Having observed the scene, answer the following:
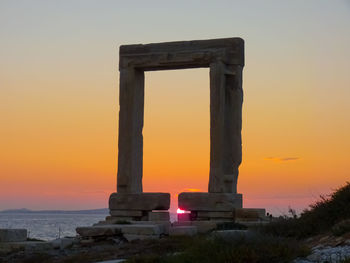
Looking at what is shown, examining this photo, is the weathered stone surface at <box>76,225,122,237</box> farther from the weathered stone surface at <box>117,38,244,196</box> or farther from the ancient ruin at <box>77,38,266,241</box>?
the weathered stone surface at <box>117,38,244,196</box>

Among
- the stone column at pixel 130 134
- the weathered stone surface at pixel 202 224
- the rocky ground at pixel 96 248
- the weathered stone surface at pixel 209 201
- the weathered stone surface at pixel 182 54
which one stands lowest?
the rocky ground at pixel 96 248

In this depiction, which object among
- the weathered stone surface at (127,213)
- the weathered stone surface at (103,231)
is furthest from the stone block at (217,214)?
the weathered stone surface at (103,231)

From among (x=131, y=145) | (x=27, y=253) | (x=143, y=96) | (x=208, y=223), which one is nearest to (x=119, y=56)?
(x=143, y=96)

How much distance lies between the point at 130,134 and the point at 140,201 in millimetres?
2064

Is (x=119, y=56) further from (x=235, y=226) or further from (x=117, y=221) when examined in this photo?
(x=235, y=226)

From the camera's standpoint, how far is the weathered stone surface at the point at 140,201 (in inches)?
803

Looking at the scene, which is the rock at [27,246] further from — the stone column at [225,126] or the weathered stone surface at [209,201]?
the stone column at [225,126]

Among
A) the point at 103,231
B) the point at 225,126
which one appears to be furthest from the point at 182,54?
the point at 103,231

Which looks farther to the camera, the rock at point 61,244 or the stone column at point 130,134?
the stone column at point 130,134

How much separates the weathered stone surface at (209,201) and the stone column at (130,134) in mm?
1728

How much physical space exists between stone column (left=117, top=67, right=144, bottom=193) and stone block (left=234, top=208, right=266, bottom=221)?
3.46 metres

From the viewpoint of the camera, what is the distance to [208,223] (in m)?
19.0

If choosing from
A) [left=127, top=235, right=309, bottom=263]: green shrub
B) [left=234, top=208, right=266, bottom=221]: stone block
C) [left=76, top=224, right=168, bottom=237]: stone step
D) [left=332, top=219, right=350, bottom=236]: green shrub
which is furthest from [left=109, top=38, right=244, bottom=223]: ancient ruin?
[left=127, top=235, right=309, bottom=263]: green shrub

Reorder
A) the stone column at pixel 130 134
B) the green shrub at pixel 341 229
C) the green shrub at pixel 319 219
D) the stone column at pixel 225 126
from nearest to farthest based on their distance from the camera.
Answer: the green shrub at pixel 341 229, the green shrub at pixel 319 219, the stone column at pixel 225 126, the stone column at pixel 130 134
